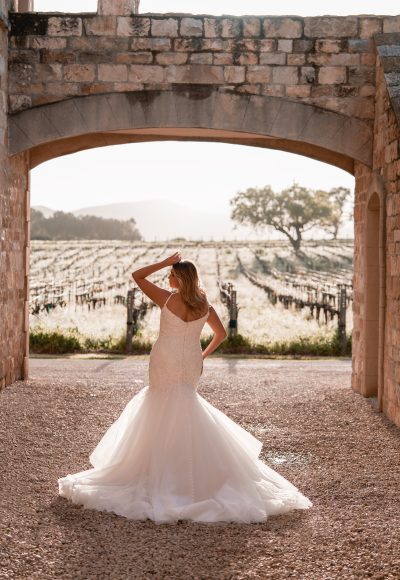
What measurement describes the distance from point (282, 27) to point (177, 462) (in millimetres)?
5745

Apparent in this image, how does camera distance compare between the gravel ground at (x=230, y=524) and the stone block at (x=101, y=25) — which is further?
the stone block at (x=101, y=25)

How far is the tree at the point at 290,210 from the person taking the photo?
190 feet

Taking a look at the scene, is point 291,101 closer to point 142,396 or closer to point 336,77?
point 336,77

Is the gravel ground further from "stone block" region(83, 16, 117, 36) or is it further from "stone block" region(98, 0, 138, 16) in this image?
"stone block" region(98, 0, 138, 16)

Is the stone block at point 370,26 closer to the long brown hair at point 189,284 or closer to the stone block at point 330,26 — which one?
the stone block at point 330,26

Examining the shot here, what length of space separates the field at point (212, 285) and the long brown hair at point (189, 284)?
32.8 feet

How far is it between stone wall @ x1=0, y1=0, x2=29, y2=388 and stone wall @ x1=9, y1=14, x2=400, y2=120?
45cm

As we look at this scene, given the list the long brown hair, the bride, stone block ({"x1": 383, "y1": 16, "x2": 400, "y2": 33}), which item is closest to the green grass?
stone block ({"x1": 383, "y1": 16, "x2": 400, "y2": 33})

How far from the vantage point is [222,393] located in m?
9.71

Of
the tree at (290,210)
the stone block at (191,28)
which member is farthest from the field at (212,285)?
the stone block at (191,28)

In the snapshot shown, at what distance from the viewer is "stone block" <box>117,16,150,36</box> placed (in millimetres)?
9102

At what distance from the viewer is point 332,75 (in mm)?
9164

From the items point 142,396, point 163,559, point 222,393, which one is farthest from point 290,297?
point 163,559

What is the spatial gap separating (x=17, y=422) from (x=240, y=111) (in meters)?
4.20
